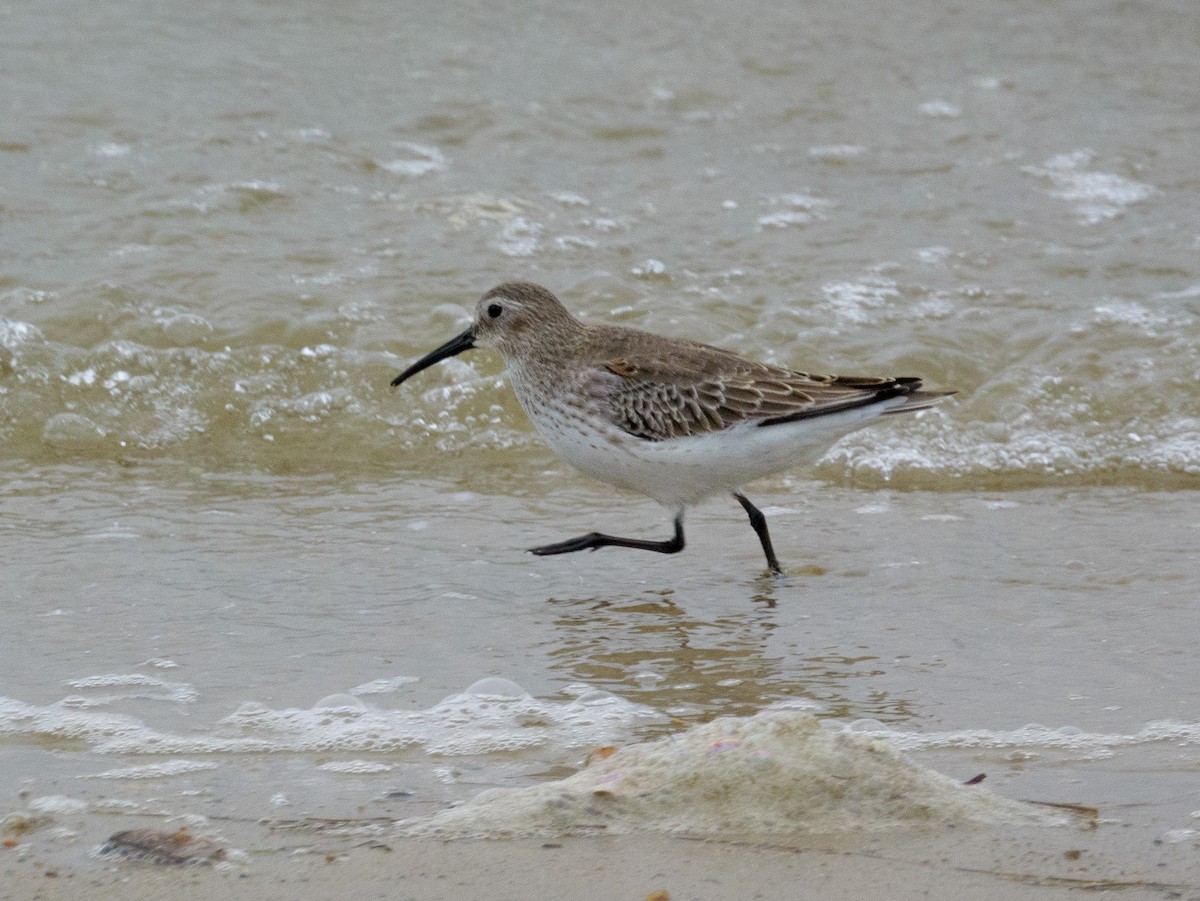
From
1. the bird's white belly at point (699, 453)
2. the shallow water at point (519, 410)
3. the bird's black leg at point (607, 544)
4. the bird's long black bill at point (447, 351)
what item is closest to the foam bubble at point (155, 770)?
the shallow water at point (519, 410)

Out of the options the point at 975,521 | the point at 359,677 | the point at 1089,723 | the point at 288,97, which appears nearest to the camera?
the point at 1089,723

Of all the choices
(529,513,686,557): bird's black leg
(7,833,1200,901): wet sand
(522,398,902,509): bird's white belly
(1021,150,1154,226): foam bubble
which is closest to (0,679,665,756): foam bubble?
(7,833,1200,901): wet sand

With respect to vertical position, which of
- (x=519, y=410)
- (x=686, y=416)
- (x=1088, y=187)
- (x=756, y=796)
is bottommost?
(x=756, y=796)

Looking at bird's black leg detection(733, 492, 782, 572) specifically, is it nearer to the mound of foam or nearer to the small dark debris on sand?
the mound of foam

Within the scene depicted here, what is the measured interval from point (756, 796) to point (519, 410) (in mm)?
4355

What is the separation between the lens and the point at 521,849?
10.7 feet

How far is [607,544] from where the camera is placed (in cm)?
580

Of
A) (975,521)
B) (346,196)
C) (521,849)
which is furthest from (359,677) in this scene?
(346,196)

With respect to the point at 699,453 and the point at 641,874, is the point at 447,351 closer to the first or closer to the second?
the point at 699,453

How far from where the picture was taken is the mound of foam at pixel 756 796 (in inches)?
131

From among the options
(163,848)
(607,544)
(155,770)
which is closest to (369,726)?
(155,770)

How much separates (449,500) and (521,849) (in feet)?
10.8

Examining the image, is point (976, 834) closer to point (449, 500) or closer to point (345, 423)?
point (449, 500)

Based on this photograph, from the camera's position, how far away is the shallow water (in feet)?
13.9
